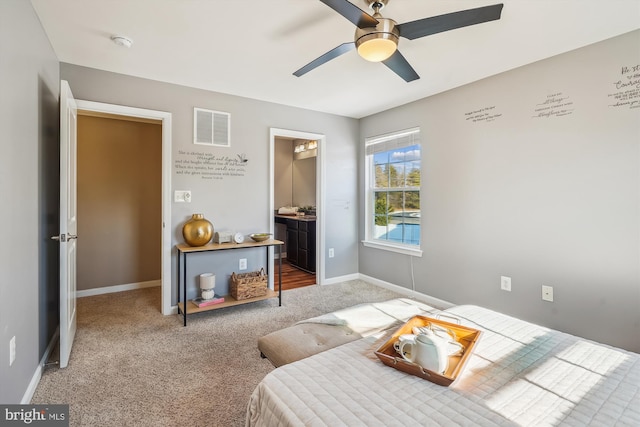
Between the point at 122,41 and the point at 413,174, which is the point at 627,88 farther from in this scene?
the point at 122,41

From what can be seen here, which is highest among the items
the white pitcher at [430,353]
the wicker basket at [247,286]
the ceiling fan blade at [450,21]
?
the ceiling fan blade at [450,21]

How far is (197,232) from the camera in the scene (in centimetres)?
303

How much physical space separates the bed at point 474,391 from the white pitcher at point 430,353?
0.06 m

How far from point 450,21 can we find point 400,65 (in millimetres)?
553

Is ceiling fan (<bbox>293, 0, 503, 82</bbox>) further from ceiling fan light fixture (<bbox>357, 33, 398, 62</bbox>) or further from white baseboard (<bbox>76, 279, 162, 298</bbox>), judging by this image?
white baseboard (<bbox>76, 279, 162, 298</bbox>)

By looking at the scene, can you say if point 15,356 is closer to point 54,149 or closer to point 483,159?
point 54,149

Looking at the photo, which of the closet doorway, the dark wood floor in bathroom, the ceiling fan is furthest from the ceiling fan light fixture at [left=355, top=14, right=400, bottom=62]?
the dark wood floor in bathroom

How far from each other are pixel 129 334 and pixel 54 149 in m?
1.68

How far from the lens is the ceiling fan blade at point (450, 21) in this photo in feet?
4.93

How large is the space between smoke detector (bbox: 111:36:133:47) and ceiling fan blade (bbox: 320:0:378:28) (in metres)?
1.72

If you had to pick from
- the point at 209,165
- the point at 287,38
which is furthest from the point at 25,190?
the point at 287,38

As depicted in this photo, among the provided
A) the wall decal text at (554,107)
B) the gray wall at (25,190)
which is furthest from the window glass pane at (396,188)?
the gray wall at (25,190)

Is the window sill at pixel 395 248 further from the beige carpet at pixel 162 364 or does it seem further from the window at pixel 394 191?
the beige carpet at pixel 162 364

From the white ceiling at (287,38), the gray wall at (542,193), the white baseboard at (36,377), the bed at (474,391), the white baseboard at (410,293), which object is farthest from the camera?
the white baseboard at (410,293)
